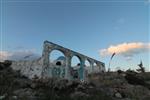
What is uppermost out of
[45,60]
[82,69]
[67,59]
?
[67,59]

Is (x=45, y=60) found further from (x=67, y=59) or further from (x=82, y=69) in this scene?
(x=82, y=69)

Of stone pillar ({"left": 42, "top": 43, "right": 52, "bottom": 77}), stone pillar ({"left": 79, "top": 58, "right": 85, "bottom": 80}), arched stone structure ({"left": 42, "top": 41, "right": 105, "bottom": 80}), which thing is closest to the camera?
stone pillar ({"left": 42, "top": 43, "right": 52, "bottom": 77})

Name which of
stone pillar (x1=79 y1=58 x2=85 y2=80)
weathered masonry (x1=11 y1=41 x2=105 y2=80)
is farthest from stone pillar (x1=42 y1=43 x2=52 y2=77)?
stone pillar (x1=79 y1=58 x2=85 y2=80)

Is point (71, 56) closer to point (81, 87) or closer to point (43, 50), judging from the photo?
point (43, 50)

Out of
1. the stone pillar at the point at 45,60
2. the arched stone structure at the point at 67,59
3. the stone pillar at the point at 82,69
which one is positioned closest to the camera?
the stone pillar at the point at 45,60

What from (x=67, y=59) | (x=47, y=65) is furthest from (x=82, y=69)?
(x=47, y=65)

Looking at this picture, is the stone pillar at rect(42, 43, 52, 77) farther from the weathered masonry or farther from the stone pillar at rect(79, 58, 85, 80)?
the stone pillar at rect(79, 58, 85, 80)

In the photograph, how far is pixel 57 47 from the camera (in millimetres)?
25906

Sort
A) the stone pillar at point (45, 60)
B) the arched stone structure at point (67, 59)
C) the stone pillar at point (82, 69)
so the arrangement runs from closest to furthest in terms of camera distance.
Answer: the stone pillar at point (45, 60)
the arched stone structure at point (67, 59)
the stone pillar at point (82, 69)

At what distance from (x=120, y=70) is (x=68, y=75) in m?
10.9

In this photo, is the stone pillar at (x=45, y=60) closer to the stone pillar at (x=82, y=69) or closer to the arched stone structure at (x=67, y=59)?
the arched stone structure at (x=67, y=59)

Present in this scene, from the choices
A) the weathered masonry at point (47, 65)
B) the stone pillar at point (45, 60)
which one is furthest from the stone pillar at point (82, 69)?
the stone pillar at point (45, 60)

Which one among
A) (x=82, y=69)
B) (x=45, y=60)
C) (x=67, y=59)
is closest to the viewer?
(x=45, y=60)

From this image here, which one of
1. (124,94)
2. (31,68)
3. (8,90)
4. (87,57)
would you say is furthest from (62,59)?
(8,90)
